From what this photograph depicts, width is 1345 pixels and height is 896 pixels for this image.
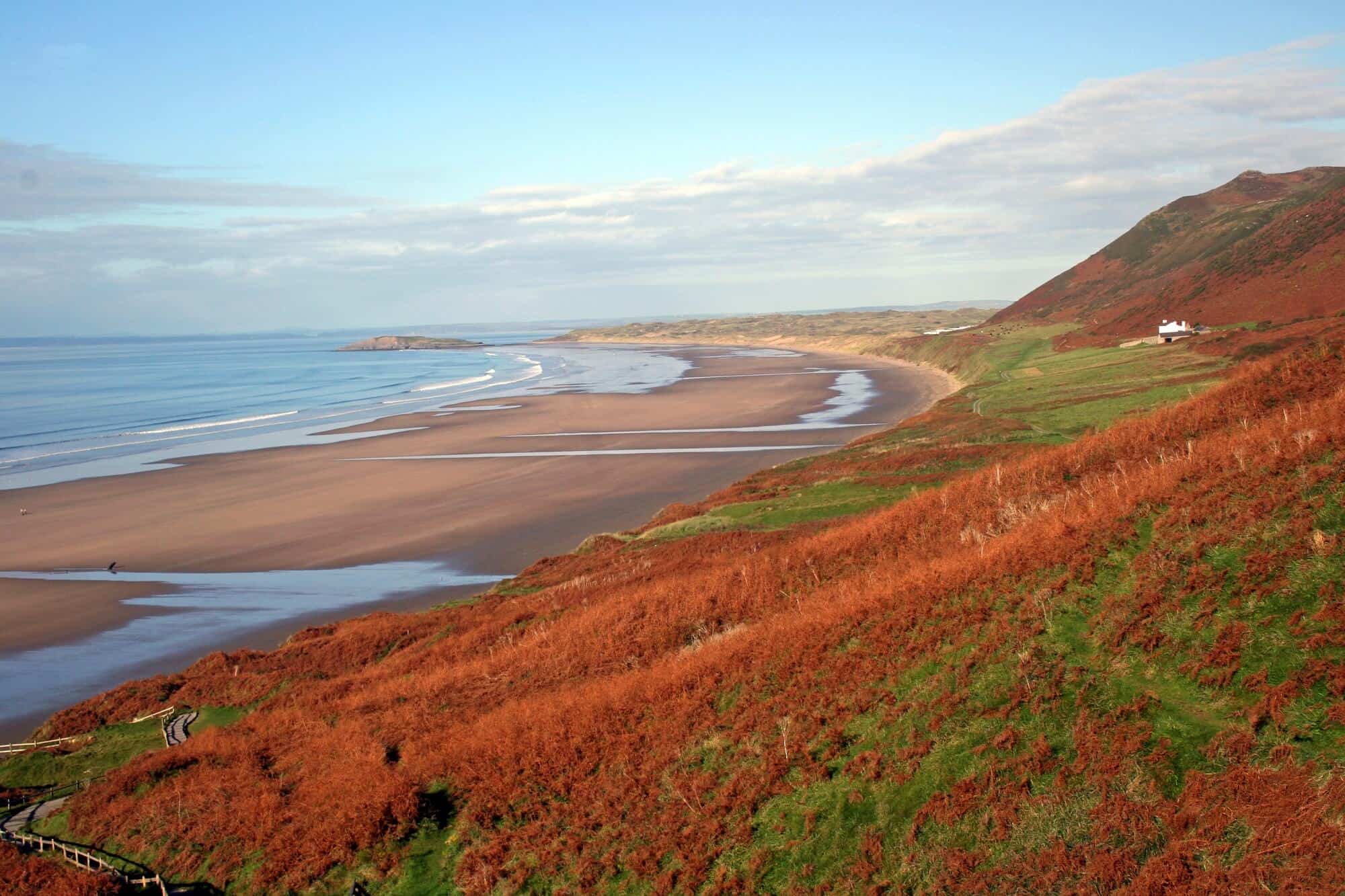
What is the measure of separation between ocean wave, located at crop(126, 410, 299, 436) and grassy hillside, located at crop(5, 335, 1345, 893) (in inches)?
2202

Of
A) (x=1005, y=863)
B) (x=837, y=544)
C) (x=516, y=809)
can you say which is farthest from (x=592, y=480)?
(x=1005, y=863)

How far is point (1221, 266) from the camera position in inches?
3250

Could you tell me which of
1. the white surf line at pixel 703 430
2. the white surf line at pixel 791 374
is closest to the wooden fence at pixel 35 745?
the white surf line at pixel 703 430

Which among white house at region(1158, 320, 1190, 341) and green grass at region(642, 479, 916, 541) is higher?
white house at region(1158, 320, 1190, 341)

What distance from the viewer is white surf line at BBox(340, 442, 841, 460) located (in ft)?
165

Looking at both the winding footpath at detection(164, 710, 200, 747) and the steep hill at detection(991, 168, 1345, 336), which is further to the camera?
the steep hill at detection(991, 168, 1345, 336)

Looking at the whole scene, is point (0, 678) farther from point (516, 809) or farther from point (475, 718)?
point (516, 809)

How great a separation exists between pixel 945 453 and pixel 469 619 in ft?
60.3

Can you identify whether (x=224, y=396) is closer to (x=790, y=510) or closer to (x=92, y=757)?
(x=790, y=510)

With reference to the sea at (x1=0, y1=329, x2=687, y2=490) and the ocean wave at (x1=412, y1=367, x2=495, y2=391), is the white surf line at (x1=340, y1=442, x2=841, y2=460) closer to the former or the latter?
the sea at (x1=0, y1=329, x2=687, y2=490)

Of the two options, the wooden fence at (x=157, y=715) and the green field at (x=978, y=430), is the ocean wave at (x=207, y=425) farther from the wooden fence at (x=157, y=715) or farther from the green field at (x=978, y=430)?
the wooden fence at (x=157, y=715)

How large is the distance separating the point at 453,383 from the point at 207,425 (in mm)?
38742

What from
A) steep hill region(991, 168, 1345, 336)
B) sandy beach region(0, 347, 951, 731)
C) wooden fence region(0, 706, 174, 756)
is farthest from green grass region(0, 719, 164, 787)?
steep hill region(991, 168, 1345, 336)

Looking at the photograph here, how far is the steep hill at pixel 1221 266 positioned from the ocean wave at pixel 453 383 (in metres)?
63.5
